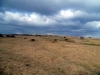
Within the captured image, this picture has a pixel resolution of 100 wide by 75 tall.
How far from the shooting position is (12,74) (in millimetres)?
13398

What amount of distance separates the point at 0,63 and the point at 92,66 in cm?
1319

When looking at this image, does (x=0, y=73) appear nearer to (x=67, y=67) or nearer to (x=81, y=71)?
(x=67, y=67)

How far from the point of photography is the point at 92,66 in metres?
20.5

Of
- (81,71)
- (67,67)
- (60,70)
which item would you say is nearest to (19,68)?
(60,70)

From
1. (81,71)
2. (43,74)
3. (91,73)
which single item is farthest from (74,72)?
(43,74)

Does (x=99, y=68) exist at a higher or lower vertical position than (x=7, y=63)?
lower

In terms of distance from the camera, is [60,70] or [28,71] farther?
[60,70]

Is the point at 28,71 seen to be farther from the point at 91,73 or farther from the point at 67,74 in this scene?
the point at 91,73

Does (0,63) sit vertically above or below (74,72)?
above

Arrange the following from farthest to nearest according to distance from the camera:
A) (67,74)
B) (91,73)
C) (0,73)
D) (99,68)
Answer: (99,68)
(91,73)
(67,74)
(0,73)

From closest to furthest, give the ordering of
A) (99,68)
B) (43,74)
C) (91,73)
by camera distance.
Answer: (43,74) → (91,73) → (99,68)

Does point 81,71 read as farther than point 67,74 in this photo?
Yes

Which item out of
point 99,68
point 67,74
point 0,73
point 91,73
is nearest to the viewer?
point 0,73

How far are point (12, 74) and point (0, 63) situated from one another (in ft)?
10.2
